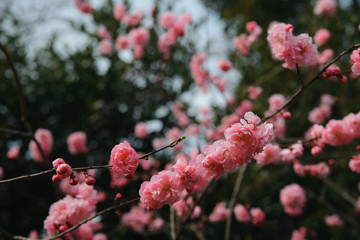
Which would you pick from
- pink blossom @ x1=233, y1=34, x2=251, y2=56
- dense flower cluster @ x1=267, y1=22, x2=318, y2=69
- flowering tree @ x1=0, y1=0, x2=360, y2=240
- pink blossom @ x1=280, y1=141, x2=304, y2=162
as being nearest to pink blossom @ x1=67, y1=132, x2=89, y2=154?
flowering tree @ x1=0, y1=0, x2=360, y2=240

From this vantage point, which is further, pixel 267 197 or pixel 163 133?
pixel 163 133

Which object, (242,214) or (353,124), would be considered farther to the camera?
(242,214)

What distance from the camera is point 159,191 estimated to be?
1012 millimetres

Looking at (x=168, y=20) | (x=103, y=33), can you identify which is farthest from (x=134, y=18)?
(x=103, y=33)

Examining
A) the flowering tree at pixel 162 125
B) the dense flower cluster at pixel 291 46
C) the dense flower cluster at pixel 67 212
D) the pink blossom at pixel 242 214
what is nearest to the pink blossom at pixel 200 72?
the flowering tree at pixel 162 125

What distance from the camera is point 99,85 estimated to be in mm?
4344

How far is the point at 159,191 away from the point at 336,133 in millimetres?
963

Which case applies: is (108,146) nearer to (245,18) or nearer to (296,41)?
(296,41)

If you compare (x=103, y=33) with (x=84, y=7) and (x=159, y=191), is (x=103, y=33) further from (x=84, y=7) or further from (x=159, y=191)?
(x=159, y=191)

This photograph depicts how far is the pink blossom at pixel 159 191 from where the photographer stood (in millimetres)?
1012

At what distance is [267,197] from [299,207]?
1.25 metres

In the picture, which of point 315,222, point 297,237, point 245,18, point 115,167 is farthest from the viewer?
point 245,18

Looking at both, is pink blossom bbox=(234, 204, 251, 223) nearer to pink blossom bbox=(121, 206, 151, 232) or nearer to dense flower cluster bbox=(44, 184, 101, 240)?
pink blossom bbox=(121, 206, 151, 232)

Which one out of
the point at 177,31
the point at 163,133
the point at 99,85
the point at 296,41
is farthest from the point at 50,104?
the point at 296,41
